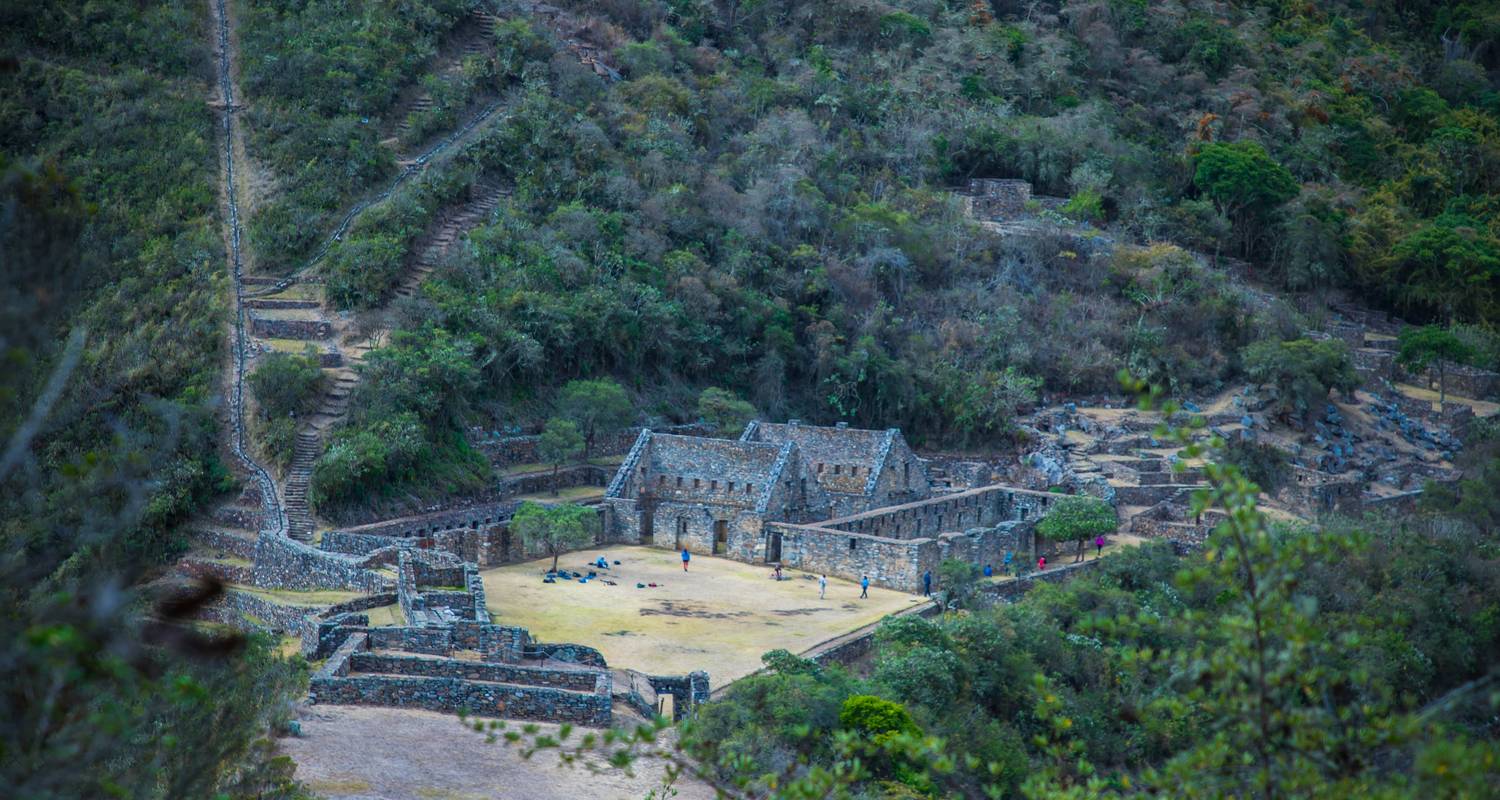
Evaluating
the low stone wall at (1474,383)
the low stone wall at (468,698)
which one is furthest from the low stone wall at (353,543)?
the low stone wall at (1474,383)

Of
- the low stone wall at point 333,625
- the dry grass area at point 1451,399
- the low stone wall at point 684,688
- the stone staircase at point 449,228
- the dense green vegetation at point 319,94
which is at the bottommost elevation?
the dry grass area at point 1451,399

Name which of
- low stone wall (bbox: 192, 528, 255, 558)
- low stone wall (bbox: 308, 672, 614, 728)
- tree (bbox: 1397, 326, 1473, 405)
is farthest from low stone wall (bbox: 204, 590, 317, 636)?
tree (bbox: 1397, 326, 1473, 405)

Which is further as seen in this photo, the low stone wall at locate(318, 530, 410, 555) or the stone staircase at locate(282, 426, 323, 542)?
the stone staircase at locate(282, 426, 323, 542)

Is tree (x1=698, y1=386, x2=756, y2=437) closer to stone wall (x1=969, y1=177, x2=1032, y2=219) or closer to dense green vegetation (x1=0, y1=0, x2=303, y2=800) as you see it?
dense green vegetation (x1=0, y1=0, x2=303, y2=800)

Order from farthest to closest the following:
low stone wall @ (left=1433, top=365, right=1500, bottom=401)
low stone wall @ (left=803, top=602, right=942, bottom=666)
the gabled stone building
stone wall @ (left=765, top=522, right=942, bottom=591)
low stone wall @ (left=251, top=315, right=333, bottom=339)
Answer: low stone wall @ (left=1433, top=365, right=1500, bottom=401) → low stone wall @ (left=251, top=315, right=333, bottom=339) → the gabled stone building → stone wall @ (left=765, top=522, right=942, bottom=591) → low stone wall @ (left=803, top=602, right=942, bottom=666)

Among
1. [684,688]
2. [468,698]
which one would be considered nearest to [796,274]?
[684,688]

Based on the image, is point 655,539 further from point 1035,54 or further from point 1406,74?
point 1406,74

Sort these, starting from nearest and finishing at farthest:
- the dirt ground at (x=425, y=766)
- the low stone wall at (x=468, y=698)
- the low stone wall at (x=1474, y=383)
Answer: the dirt ground at (x=425, y=766)
the low stone wall at (x=468, y=698)
the low stone wall at (x=1474, y=383)

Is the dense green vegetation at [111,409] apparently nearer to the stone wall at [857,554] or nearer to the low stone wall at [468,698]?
the low stone wall at [468,698]

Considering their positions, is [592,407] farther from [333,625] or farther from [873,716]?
[873,716]
